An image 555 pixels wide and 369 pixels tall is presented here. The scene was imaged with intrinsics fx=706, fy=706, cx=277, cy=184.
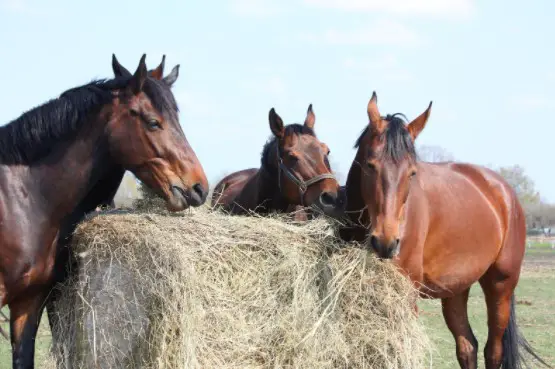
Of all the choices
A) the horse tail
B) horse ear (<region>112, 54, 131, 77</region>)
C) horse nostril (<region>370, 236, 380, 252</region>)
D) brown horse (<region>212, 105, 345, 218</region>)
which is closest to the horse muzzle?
horse nostril (<region>370, 236, 380, 252</region>)

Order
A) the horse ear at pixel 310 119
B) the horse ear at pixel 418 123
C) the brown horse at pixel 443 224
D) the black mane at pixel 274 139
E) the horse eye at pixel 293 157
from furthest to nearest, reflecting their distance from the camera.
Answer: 1. the horse ear at pixel 310 119
2. the black mane at pixel 274 139
3. the horse eye at pixel 293 157
4. the horse ear at pixel 418 123
5. the brown horse at pixel 443 224

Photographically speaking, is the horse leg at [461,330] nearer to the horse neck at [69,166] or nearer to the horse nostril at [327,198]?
the horse nostril at [327,198]

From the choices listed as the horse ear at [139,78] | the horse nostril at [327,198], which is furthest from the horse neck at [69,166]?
the horse nostril at [327,198]

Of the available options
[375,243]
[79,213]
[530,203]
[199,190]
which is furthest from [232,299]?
[530,203]

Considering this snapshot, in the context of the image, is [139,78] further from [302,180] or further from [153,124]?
[302,180]

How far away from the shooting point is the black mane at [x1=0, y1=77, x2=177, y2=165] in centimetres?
442

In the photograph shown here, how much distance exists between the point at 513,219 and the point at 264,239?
3081 millimetres

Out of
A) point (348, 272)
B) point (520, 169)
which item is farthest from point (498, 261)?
point (520, 169)

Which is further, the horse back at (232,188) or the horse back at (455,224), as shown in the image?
the horse back at (232,188)

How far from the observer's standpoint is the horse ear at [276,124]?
21.0 ft

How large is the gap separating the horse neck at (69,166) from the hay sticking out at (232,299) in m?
0.25

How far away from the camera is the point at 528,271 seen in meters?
21.1

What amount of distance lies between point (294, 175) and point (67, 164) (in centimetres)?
218

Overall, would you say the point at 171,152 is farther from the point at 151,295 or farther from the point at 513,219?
the point at 513,219
